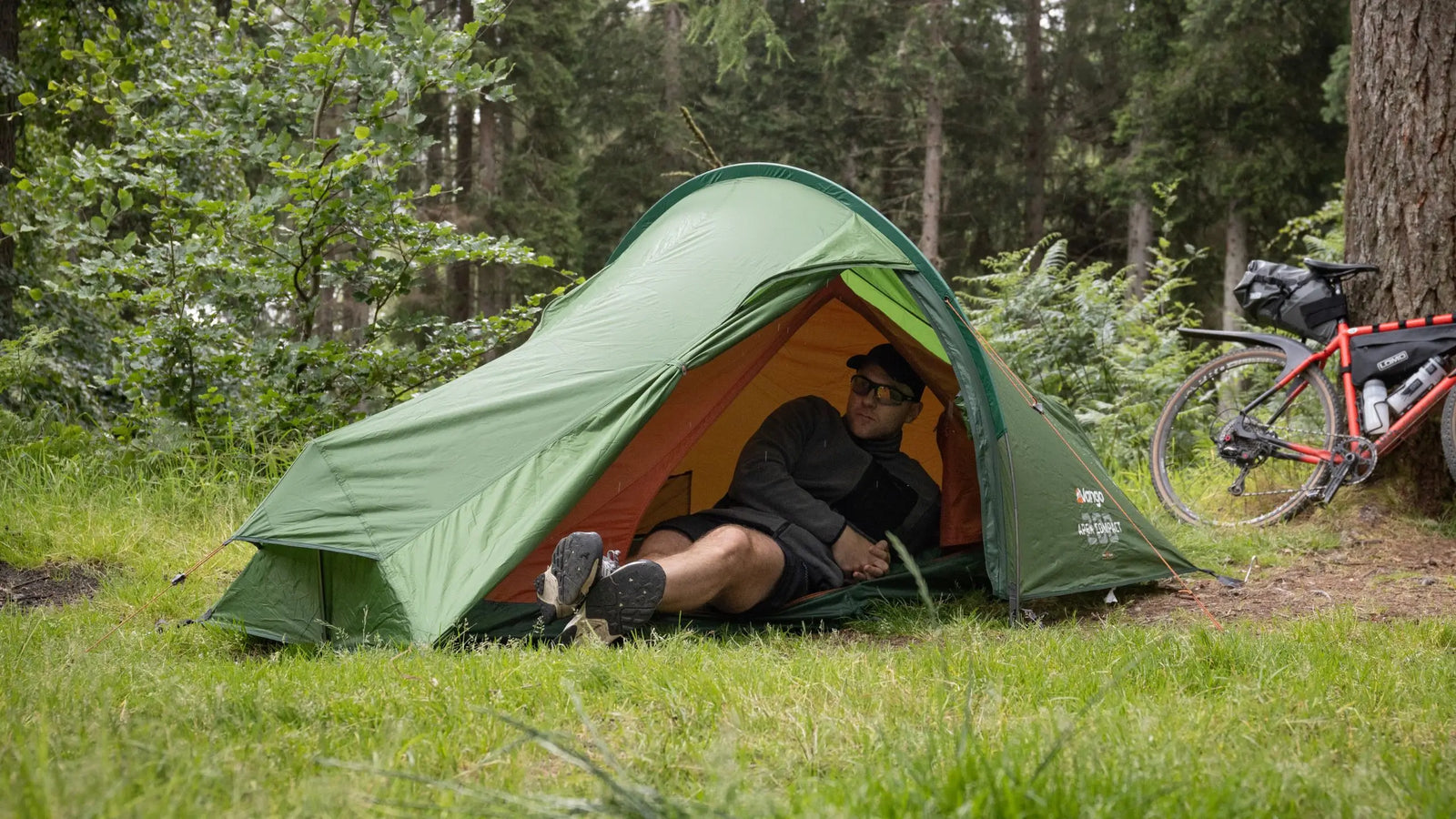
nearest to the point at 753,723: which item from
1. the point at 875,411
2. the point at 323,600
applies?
the point at 323,600

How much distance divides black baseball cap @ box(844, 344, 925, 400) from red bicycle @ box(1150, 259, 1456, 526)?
1654mm

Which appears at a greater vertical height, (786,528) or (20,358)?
(20,358)

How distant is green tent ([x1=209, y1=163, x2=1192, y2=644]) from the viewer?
3080 mm

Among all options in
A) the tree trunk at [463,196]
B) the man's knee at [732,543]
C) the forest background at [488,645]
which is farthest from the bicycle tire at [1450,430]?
the tree trunk at [463,196]

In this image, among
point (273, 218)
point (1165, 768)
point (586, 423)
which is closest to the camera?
point (1165, 768)

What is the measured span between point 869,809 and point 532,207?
13019 mm

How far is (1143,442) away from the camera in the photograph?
667 centimetres

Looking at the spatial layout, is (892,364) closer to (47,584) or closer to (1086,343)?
(47,584)

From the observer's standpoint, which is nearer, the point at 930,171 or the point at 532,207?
the point at 532,207

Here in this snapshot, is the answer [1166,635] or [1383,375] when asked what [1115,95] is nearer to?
[1383,375]

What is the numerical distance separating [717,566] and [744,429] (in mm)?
1561

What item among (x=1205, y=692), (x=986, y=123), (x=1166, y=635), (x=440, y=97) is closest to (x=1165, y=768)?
(x=1205, y=692)

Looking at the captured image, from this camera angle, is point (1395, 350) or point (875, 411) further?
point (1395, 350)

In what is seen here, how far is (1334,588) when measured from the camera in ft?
12.2
